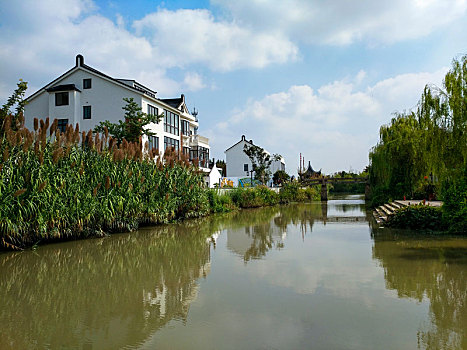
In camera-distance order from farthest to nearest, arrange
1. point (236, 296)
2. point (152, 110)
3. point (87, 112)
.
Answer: point (152, 110) < point (87, 112) < point (236, 296)

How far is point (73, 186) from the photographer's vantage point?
11.9 metres

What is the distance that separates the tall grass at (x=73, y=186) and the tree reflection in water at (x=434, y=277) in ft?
29.1

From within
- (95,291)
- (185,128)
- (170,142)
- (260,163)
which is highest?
(185,128)

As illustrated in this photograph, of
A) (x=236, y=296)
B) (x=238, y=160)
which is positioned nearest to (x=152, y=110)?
(x=236, y=296)

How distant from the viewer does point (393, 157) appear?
2297cm

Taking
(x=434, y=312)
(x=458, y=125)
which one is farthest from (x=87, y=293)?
(x=458, y=125)

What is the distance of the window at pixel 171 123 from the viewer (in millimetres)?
34938

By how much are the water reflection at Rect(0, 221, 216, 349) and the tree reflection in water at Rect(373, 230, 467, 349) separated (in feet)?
11.6

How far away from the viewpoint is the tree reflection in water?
484cm

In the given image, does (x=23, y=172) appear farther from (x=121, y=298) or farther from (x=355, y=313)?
(x=355, y=313)

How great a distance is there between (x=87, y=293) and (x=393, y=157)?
806 inches

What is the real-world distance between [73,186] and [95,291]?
5652 mm

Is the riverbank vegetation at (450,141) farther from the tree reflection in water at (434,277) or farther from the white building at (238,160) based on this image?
the white building at (238,160)

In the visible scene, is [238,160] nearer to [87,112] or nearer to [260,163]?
[260,163]
